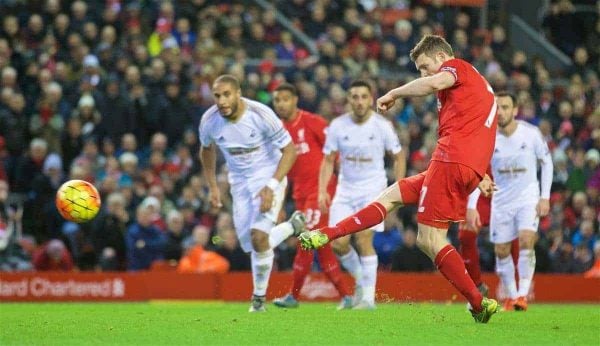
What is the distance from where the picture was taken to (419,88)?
1035 centimetres

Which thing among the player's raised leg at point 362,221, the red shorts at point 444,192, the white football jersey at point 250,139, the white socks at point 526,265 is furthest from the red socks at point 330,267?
the red shorts at point 444,192

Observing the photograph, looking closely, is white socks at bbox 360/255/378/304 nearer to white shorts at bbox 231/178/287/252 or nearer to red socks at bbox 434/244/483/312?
white shorts at bbox 231/178/287/252

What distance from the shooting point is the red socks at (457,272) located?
1071cm

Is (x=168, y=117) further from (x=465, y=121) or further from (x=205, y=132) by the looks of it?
(x=465, y=121)

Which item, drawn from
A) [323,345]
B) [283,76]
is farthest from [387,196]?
[283,76]

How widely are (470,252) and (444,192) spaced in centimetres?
355

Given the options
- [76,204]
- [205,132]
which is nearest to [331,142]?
[205,132]

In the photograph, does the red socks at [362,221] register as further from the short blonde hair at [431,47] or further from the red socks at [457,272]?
the short blonde hair at [431,47]

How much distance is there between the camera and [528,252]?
575 inches

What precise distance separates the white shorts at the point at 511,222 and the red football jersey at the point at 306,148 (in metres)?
2.48

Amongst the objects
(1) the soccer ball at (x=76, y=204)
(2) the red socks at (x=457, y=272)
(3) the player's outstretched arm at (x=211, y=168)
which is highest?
(3) the player's outstretched arm at (x=211, y=168)

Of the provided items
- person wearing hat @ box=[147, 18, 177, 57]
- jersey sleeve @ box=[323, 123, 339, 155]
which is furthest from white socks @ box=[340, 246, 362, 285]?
person wearing hat @ box=[147, 18, 177, 57]

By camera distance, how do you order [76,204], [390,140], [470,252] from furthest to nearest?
1. [390,140]
2. [470,252]
3. [76,204]

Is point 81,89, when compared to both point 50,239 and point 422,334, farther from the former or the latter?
point 422,334
